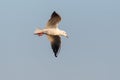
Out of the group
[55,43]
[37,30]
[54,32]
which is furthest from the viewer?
[55,43]

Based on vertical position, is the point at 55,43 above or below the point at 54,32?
below

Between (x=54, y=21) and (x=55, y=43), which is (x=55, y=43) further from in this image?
Result: (x=54, y=21)

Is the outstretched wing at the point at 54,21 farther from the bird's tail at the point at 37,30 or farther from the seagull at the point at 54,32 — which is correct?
the bird's tail at the point at 37,30

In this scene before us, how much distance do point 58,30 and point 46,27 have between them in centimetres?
99

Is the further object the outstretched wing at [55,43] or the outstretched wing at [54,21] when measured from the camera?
the outstretched wing at [55,43]

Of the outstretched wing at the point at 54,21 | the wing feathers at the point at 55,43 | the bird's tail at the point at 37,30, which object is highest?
the outstretched wing at the point at 54,21

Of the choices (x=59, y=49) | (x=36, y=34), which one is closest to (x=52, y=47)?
(x=59, y=49)

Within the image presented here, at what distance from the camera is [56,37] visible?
62.1 feet

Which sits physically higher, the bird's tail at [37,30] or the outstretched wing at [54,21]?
→ the outstretched wing at [54,21]

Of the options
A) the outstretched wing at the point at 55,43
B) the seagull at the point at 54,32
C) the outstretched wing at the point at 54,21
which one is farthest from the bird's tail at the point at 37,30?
the outstretched wing at the point at 55,43

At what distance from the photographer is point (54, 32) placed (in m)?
17.9

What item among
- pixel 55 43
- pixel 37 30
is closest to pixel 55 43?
pixel 55 43

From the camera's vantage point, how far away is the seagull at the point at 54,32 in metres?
17.6

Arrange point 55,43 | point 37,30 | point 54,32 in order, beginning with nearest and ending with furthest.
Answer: point 37,30 → point 54,32 → point 55,43
